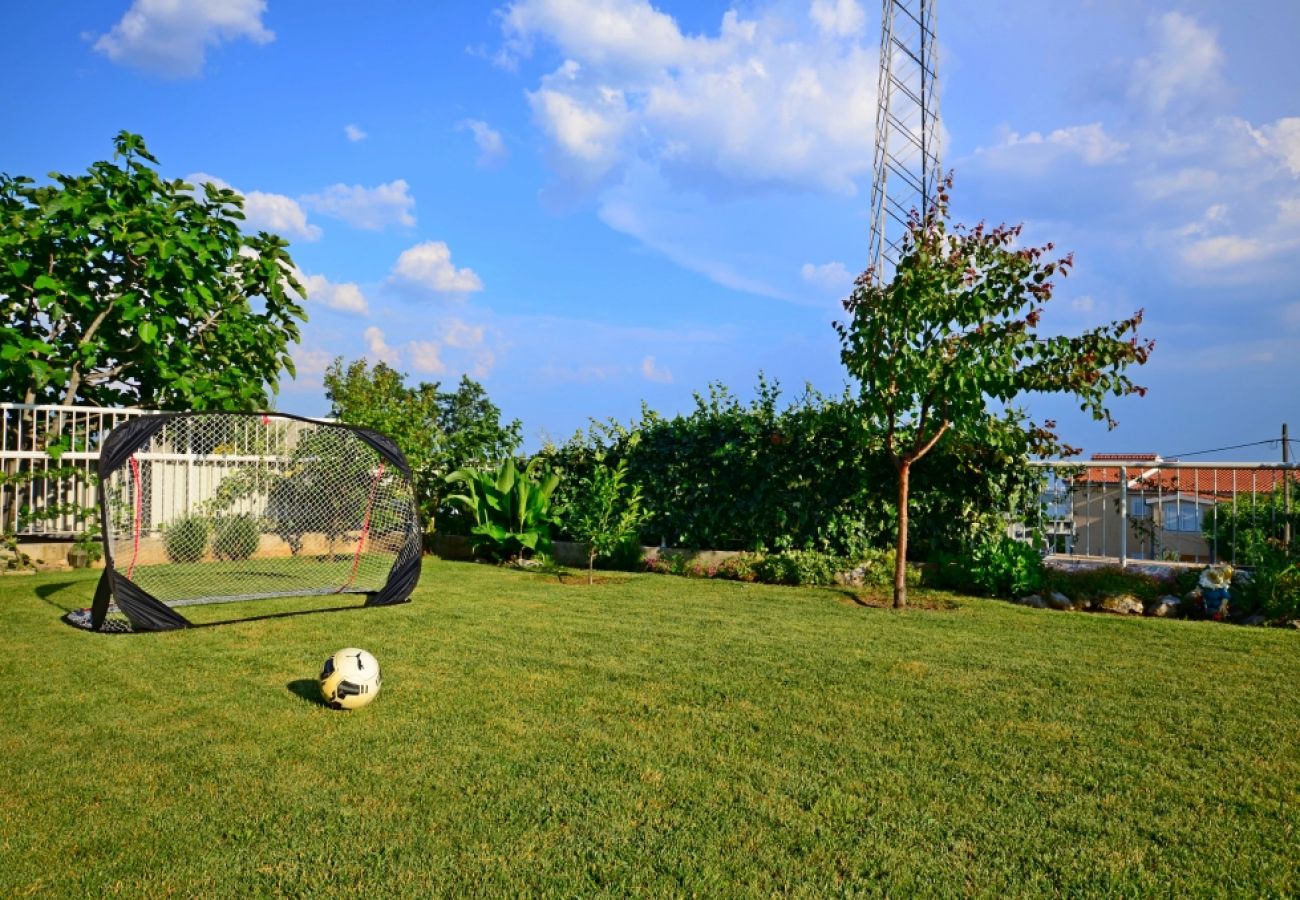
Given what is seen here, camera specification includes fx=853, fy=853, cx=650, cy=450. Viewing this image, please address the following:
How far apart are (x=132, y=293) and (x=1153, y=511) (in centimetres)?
1382

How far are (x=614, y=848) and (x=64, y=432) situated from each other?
1151cm

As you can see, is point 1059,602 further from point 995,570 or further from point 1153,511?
point 1153,511

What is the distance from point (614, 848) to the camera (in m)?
3.06

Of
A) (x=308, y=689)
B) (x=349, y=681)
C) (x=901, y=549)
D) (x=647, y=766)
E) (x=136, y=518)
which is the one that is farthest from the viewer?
(x=901, y=549)

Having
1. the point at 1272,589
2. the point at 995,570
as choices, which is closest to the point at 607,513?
the point at 995,570

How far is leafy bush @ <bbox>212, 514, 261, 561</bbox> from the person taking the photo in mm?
10648

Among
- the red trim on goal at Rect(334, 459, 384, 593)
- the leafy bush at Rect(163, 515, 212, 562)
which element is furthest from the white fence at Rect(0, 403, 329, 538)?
the red trim on goal at Rect(334, 459, 384, 593)

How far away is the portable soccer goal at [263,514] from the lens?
328 inches

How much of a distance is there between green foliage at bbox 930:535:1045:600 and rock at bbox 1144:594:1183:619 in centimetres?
111

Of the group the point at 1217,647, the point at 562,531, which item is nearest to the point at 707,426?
the point at 562,531

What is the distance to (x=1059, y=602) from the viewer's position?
30.0 feet

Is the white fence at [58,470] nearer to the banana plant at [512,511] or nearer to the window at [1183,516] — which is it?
the banana plant at [512,511]

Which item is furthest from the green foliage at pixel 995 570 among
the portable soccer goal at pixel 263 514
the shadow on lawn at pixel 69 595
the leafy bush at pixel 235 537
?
the shadow on lawn at pixel 69 595

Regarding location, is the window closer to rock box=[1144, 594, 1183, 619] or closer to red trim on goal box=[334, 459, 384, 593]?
rock box=[1144, 594, 1183, 619]
